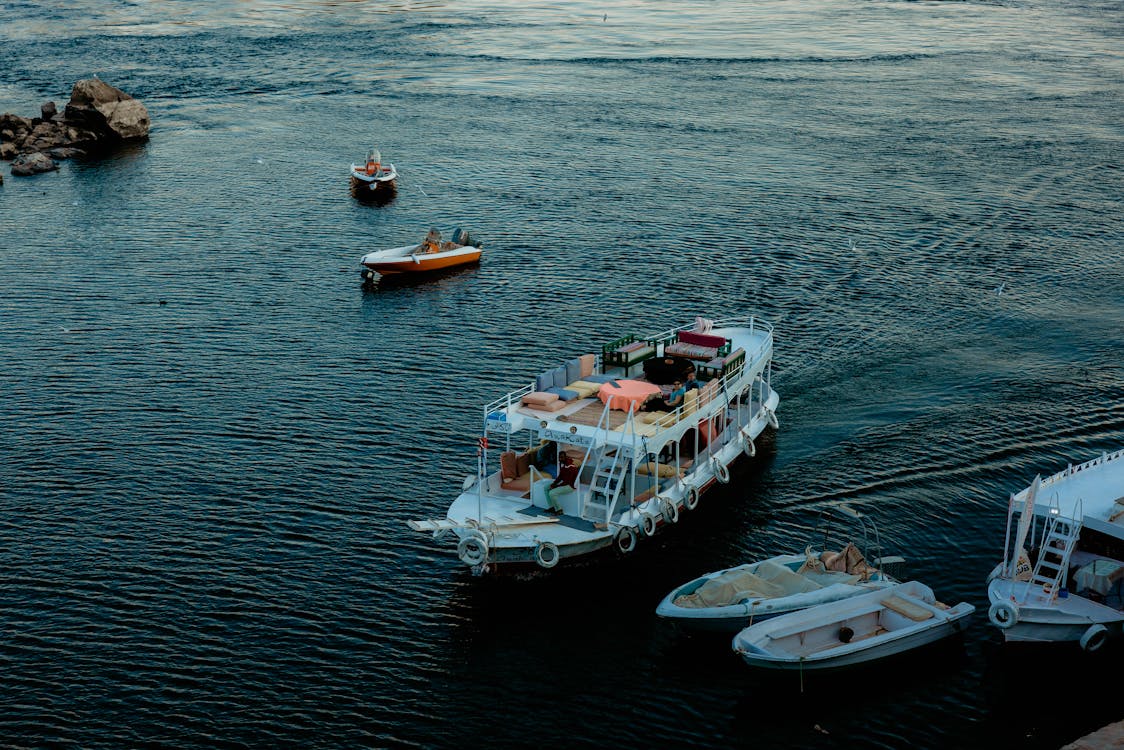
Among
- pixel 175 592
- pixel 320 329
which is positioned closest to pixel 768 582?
pixel 175 592

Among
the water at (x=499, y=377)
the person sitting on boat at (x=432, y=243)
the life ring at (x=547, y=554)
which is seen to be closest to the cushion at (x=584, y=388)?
the water at (x=499, y=377)

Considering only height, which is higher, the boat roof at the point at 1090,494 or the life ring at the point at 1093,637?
the boat roof at the point at 1090,494

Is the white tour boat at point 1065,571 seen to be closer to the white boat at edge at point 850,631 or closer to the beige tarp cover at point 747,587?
the white boat at edge at point 850,631

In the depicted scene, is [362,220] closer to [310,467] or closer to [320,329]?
[320,329]

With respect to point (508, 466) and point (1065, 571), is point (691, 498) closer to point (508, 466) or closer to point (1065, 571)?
point (508, 466)

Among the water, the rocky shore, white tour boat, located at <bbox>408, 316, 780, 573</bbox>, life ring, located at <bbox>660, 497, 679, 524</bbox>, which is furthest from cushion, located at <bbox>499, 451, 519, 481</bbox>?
the rocky shore

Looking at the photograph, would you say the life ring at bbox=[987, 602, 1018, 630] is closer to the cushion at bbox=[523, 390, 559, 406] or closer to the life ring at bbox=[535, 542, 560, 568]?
the life ring at bbox=[535, 542, 560, 568]
